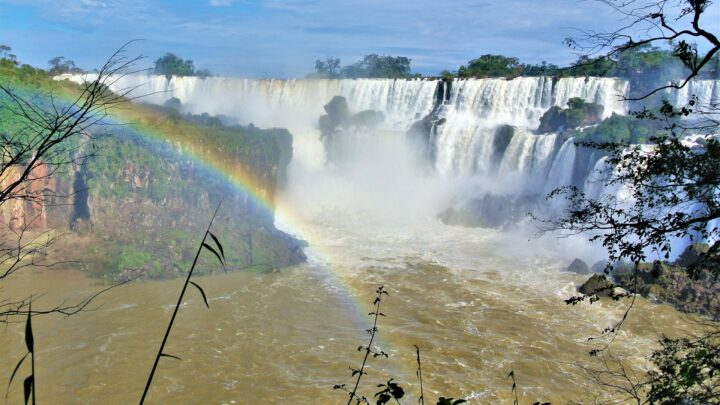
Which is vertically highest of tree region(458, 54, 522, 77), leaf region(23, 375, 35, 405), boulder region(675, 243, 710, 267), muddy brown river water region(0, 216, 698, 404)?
tree region(458, 54, 522, 77)

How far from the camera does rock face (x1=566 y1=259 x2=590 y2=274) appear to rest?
18.8 m

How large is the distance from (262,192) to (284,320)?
32.2 ft

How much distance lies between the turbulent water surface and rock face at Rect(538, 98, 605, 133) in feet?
4.83

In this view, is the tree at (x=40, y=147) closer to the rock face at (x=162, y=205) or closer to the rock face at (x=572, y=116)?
the rock face at (x=162, y=205)

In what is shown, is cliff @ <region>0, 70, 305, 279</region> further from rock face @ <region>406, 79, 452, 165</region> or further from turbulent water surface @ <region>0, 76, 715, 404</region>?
rock face @ <region>406, 79, 452, 165</region>

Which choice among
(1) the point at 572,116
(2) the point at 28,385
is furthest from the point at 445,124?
(2) the point at 28,385

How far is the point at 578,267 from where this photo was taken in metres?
18.9

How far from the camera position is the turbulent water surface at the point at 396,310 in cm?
1081

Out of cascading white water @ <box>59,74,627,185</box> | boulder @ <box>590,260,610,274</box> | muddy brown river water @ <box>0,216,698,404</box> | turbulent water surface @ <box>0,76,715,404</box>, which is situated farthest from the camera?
cascading white water @ <box>59,74,627,185</box>

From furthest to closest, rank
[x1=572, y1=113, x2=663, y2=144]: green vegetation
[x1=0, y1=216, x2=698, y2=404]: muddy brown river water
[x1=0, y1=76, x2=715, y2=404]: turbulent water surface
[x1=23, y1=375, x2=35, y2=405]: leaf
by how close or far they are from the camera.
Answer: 1. [x1=572, y1=113, x2=663, y2=144]: green vegetation
2. [x1=0, y1=76, x2=715, y2=404]: turbulent water surface
3. [x1=0, y1=216, x2=698, y2=404]: muddy brown river water
4. [x1=23, y1=375, x2=35, y2=405]: leaf

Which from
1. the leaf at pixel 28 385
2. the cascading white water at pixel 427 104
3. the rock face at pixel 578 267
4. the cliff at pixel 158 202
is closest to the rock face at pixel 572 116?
the cascading white water at pixel 427 104

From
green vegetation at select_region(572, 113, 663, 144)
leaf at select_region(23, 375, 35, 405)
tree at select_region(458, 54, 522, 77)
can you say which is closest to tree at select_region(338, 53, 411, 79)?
tree at select_region(458, 54, 522, 77)

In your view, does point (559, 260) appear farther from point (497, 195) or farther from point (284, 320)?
point (284, 320)

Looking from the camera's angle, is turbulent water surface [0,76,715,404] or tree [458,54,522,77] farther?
tree [458,54,522,77]
